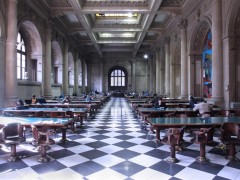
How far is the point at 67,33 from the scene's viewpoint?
18.1 metres

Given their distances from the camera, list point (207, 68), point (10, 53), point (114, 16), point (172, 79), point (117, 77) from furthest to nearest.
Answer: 1. point (117, 77)
2. point (172, 79)
3. point (114, 16)
4. point (207, 68)
5. point (10, 53)

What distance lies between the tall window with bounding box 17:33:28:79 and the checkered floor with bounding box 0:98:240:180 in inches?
303

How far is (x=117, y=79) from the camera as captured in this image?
34.6 m

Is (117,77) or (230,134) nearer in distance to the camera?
(230,134)

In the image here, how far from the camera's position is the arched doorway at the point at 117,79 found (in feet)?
113

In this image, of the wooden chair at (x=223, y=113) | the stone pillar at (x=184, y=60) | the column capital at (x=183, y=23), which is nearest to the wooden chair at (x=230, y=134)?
the wooden chair at (x=223, y=113)

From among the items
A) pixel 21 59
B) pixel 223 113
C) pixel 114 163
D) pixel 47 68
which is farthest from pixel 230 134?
pixel 21 59

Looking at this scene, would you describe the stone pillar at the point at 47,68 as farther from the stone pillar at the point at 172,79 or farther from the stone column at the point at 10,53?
the stone pillar at the point at 172,79

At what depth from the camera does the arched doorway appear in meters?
34.3

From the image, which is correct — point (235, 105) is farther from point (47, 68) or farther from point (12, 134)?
point (47, 68)

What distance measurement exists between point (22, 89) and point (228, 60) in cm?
977

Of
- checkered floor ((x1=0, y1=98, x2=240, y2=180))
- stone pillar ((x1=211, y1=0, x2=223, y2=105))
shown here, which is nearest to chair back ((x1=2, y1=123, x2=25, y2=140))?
checkered floor ((x1=0, y1=98, x2=240, y2=180))

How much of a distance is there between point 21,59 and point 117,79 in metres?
22.5

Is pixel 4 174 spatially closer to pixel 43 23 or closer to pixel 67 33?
pixel 43 23
